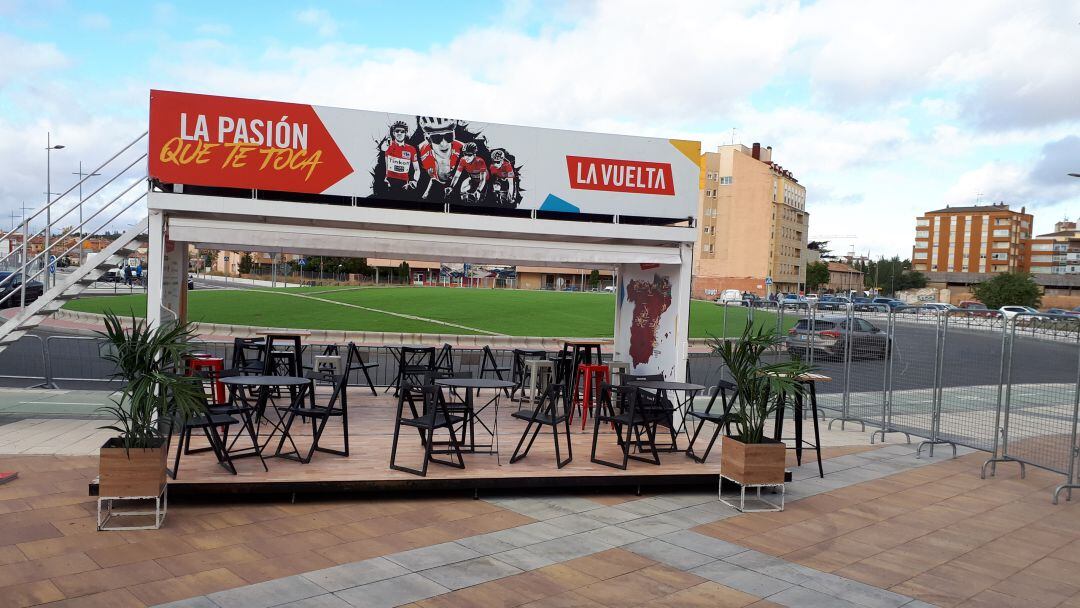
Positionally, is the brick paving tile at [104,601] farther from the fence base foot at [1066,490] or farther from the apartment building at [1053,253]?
the apartment building at [1053,253]

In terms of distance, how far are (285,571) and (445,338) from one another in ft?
72.2

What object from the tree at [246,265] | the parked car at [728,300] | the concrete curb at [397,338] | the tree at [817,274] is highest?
the tree at [817,274]

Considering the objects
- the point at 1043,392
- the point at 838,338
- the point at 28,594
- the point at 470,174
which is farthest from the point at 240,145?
the point at 1043,392

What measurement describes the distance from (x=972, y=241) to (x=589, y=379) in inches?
5314

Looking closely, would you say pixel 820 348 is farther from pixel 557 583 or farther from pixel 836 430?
pixel 557 583

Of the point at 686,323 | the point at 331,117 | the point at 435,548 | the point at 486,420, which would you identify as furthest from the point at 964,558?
the point at 331,117

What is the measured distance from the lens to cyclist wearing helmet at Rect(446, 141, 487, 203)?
33.6 feet

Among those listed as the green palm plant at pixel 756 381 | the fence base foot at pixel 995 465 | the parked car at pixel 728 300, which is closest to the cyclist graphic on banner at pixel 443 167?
the green palm plant at pixel 756 381

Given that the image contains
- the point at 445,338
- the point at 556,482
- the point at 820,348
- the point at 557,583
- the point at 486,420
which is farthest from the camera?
the point at 445,338

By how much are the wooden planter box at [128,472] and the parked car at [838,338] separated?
960 cm

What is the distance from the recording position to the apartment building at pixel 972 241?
120656mm

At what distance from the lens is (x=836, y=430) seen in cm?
1220

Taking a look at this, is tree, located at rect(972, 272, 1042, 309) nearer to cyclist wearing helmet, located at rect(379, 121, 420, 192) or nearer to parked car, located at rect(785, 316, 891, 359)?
parked car, located at rect(785, 316, 891, 359)

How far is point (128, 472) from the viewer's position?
595cm
